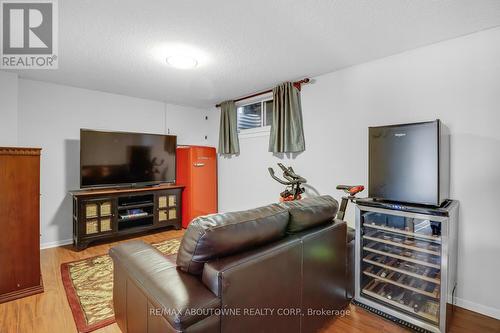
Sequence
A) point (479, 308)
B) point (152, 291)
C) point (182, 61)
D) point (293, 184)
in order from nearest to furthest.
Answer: point (152, 291)
point (479, 308)
point (182, 61)
point (293, 184)

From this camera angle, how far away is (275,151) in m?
3.43

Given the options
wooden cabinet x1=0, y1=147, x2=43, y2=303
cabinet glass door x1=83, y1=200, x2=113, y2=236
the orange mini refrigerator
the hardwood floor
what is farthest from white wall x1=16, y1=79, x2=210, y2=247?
the hardwood floor

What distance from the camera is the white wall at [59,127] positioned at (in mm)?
3189

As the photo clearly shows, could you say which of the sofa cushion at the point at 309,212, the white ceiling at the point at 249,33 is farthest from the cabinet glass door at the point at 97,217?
the sofa cushion at the point at 309,212

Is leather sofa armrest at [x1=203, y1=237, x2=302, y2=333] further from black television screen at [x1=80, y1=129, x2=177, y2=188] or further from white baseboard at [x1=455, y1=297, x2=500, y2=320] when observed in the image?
black television screen at [x1=80, y1=129, x2=177, y2=188]

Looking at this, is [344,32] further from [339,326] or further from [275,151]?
[339,326]

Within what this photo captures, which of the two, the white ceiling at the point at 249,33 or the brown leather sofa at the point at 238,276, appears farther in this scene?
the white ceiling at the point at 249,33

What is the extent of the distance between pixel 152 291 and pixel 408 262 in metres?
1.98

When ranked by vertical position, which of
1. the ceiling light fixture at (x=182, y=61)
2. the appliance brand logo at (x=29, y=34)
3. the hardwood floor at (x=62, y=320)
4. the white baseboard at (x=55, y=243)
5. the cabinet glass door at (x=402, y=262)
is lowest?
the hardwood floor at (x=62, y=320)

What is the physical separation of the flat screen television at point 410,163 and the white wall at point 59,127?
3.75m

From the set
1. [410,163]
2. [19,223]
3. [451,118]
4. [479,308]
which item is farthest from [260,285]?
[19,223]

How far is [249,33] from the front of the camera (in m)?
2.07

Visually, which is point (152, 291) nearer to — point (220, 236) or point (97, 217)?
point (220, 236)

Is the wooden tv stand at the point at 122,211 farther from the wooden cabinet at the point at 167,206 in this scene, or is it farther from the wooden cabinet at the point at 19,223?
the wooden cabinet at the point at 19,223
